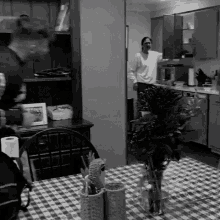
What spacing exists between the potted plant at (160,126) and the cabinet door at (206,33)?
417 centimetres

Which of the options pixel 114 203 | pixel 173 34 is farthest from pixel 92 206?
pixel 173 34

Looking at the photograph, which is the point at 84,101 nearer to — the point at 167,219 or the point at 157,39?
the point at 167,219

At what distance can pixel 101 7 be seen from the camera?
278 cm

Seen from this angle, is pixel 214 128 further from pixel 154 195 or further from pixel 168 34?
pixel 154 195

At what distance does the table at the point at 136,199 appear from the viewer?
4.21 feet

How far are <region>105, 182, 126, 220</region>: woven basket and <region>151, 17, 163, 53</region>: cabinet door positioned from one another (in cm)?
578

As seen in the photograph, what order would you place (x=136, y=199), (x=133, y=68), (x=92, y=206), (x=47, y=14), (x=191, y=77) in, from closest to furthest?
1. (x=92, y=206)
2. (x=136, y=199)
3. (x=47, y=14)
4. (x=191, y=77)
5. (x=133, y=68)

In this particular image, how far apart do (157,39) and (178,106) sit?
5.88 m

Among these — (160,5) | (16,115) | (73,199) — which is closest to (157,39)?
(160,5)

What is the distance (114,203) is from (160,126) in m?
0.29

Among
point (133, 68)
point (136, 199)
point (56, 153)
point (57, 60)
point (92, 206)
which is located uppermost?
point (57, 60)

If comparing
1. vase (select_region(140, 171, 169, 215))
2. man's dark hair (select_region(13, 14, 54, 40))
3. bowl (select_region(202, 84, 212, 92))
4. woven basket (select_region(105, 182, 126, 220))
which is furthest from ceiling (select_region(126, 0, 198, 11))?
man's dark hair (select_region(13, 14, 54, 40))

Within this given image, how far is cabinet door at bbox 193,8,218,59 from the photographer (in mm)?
5012

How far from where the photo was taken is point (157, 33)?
22.5ft
